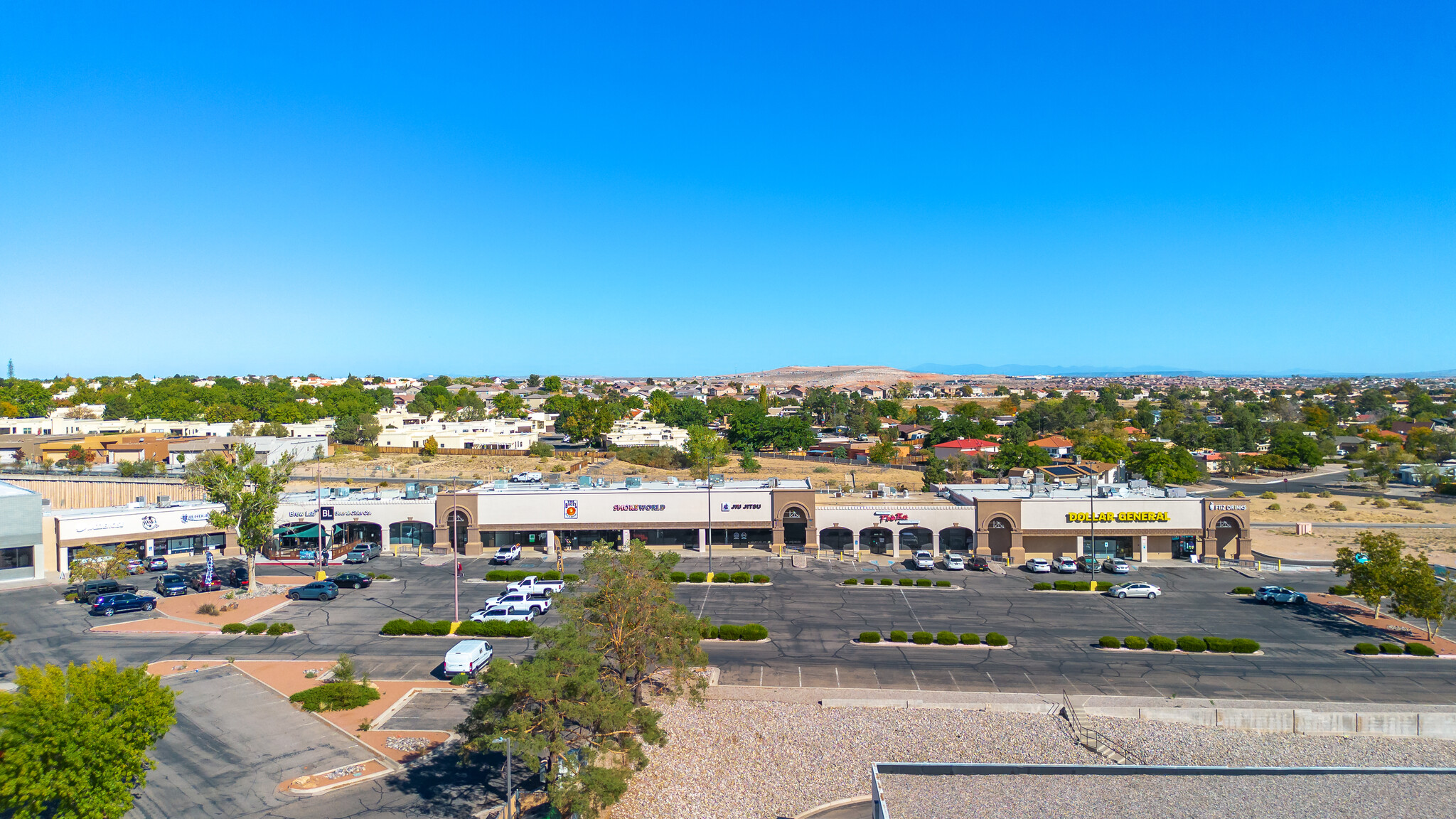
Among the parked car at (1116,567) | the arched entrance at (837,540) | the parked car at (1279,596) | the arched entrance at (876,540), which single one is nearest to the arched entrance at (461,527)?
the arched entrance at (837,540)

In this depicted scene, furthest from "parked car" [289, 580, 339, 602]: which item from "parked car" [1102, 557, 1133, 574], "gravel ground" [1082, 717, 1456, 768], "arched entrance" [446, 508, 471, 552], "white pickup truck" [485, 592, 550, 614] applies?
"parked car" [1102, 557, 1133, 574]

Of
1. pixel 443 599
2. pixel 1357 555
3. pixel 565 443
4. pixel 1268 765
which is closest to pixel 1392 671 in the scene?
pixel 1268 765

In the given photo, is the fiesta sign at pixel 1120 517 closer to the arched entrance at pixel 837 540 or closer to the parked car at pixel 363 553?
the arched entrance at pixel 837 540

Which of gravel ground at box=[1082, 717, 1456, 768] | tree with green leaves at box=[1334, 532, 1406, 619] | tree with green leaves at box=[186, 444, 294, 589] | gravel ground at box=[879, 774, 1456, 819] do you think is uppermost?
tree with green leaves at box=[186, 444, 294, 589]

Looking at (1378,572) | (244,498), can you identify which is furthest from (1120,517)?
(244,498)

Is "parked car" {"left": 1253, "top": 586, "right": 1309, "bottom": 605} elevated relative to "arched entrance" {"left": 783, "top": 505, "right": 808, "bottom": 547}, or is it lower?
lower

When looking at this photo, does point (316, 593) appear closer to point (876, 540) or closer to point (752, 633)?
point (752, 633)

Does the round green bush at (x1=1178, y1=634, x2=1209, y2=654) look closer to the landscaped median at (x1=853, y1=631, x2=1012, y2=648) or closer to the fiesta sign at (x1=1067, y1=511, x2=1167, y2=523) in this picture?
the landscaped median at (x1=853, y1=631, x2=1012, y2=648)
